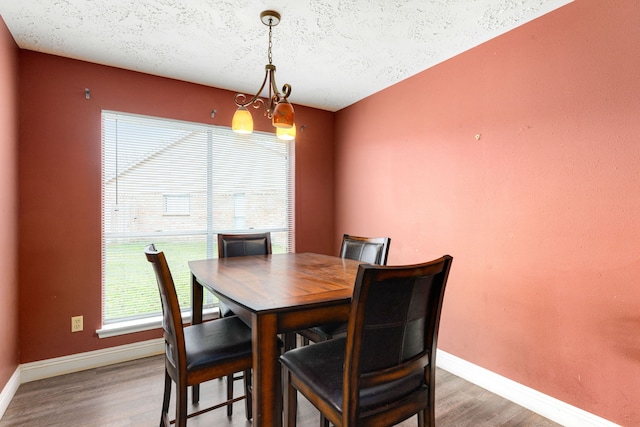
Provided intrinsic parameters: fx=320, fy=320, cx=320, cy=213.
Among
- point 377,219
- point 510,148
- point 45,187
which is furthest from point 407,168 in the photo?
point 45,187

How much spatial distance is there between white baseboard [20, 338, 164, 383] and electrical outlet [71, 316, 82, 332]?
7.6 inches

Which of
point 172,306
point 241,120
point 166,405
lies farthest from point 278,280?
point 241,120

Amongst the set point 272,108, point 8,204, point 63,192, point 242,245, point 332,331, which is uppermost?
point 272,108

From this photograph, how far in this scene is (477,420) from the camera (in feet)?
6.17

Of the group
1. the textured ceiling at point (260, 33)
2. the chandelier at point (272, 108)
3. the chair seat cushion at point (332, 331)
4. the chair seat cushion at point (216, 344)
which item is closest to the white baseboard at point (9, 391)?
the chair seat cushion at point (216, 344)

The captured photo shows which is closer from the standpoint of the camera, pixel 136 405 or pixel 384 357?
pixel 384 357

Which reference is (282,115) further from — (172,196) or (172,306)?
(172,196)

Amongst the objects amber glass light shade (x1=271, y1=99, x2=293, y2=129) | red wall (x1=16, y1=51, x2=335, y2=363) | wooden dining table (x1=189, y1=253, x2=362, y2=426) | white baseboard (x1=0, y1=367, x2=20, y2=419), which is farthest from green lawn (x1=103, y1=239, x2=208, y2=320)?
amber glass light shade (x1=271, y1=99, x2=293, y2=129)

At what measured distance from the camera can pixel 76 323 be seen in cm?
250

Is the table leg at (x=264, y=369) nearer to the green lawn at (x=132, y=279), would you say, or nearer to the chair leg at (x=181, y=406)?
the chair leg at (x=181, y=406)

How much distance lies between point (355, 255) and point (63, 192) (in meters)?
2.30

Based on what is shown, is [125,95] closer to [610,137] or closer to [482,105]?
[482,105]

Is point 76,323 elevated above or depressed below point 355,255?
below

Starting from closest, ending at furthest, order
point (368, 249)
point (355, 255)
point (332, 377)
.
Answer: point (332, 377) < point (368, 249) < point (355, 255)
